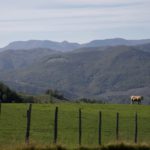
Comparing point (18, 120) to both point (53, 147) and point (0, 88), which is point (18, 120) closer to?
point (53, 147)

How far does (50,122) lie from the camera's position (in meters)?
51.5

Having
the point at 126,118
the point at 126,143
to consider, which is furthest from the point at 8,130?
the point at 126,118

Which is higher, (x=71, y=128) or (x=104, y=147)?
(x=104, y=147)

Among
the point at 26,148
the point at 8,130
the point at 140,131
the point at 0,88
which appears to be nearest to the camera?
the point at 26,148

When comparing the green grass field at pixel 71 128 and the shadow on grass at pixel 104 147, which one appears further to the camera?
the green grass field at pixel 71 128

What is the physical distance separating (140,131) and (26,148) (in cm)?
2299

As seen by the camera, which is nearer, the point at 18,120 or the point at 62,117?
the point at 18,120

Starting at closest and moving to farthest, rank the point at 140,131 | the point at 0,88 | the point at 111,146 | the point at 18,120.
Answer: the point at 111,146
the point at 140,131
the point at 18,120
the point at 0,88

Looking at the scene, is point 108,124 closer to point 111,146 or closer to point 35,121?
point 35,121

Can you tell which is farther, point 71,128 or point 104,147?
point 71,128

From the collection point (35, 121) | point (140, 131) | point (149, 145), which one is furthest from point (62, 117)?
point (149, 145)

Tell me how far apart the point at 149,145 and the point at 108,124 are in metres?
21.8

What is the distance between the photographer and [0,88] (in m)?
147

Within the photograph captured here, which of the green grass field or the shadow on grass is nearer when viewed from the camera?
the shadow on grass
